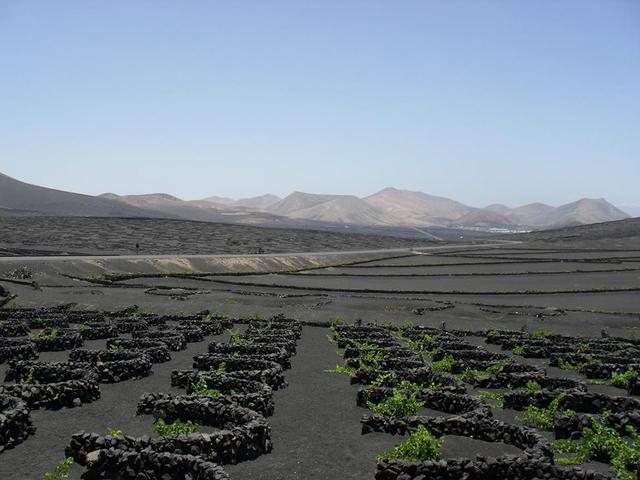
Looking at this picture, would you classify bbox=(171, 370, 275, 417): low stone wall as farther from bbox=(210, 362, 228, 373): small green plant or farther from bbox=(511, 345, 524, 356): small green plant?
bbox=(511, 345, 524, 356): small green plant

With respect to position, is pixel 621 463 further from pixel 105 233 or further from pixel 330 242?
pixel 330 242

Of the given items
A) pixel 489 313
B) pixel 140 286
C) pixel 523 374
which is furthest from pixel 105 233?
pixel 523 374

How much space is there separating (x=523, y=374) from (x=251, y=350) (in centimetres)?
1412

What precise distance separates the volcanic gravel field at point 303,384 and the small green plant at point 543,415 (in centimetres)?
11

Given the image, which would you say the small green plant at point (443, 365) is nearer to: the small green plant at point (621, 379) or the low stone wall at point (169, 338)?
the small green plant at point (621, 379)

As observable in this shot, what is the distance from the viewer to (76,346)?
3672cm

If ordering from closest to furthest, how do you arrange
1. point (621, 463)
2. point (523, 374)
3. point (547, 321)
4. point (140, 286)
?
point (621, 463), point (523, 374), point (547, 321), point (140, 286)

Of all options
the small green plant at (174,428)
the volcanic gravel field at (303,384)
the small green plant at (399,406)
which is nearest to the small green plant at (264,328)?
the volcanic gravel field at (303,384)

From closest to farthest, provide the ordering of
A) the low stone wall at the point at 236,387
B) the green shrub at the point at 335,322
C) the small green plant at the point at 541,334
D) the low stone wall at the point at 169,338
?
the low stone wall at the point at 236,387
the low stone wall at the point at 169,338
the small green plant at the point at 541,334
the green shrub at the point at 335,322

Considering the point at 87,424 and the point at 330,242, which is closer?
the point at 87,424

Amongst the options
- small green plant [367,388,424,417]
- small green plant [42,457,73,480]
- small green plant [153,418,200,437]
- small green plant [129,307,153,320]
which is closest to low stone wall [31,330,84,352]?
small green plant [129,307,153,320]

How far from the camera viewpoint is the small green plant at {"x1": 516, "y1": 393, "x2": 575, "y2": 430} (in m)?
21.8

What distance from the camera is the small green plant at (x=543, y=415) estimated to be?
21.8m

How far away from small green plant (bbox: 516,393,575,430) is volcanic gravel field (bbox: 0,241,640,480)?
0.38 ft
